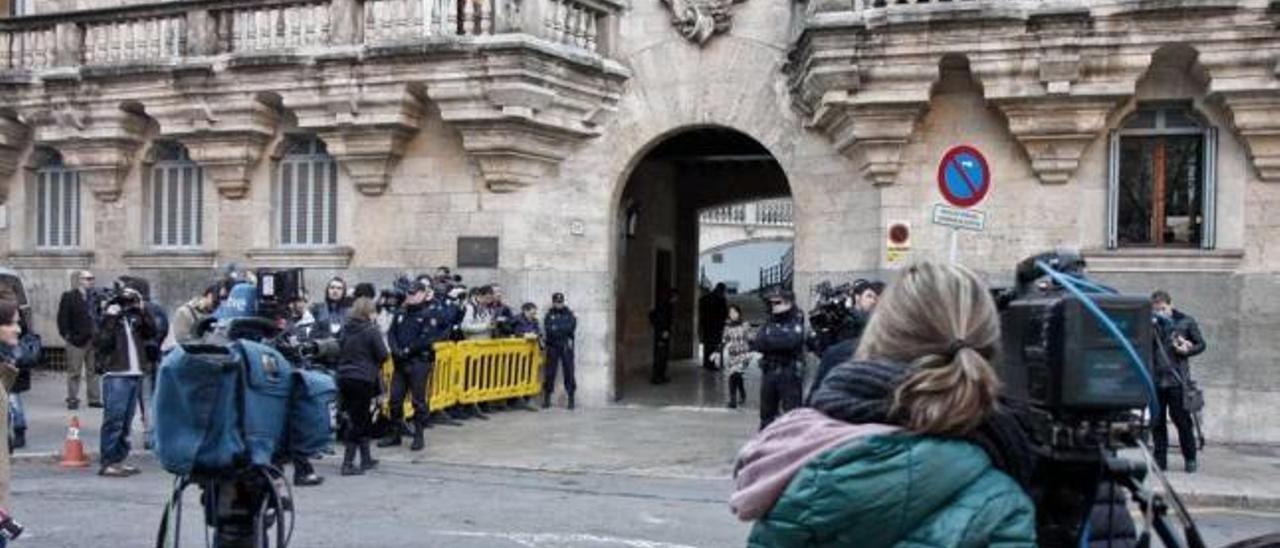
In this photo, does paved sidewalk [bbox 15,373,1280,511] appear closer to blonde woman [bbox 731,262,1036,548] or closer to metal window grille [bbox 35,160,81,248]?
metal window grille [bbox 35,160,81,248]

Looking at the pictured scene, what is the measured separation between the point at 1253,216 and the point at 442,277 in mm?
9026

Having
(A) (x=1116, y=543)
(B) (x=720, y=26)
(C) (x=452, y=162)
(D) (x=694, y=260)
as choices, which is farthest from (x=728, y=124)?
(A) (x=1116, y=543)

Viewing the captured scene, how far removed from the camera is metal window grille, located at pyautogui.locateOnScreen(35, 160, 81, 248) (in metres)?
18.9

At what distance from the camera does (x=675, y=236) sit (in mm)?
22234

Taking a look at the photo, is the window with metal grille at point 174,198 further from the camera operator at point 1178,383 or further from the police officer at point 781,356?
the camera operator at point 1178,383

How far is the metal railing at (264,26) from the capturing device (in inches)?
594

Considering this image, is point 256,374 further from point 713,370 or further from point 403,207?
point 713,370

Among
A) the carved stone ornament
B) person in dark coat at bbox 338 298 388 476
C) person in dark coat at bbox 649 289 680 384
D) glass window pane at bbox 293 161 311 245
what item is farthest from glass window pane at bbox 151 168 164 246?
person in dark coat at bbox 338 298 388 476

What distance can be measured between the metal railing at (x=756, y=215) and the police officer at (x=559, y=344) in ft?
90.6

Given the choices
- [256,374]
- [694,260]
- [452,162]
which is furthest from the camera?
[694,260]

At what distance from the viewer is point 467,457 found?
11.6 metres

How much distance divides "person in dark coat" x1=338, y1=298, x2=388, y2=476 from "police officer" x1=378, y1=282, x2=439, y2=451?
4.65 ft

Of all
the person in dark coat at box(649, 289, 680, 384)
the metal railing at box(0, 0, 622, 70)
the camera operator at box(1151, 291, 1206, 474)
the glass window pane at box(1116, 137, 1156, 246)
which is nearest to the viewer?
the camera operator at box(1151, 291, 1206, 474)

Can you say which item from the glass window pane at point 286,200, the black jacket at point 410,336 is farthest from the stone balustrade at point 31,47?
the black jacket at point 410,336
